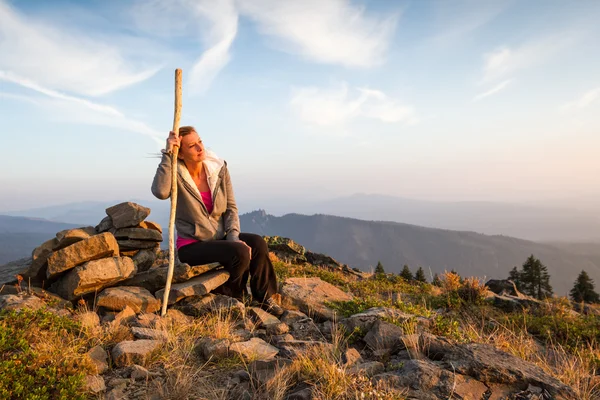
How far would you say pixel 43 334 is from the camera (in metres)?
4.50

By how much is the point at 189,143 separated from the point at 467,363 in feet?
→ 18.2

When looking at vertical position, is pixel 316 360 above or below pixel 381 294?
above

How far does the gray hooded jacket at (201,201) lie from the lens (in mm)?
6426

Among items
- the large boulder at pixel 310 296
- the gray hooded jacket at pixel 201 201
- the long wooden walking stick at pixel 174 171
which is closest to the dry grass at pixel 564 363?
the large boulder at pixel 310 296

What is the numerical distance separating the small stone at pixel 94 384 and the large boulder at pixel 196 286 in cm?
269

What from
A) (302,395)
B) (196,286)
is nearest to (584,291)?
(196,286)

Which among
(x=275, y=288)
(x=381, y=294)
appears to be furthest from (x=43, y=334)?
(x=381, y=294)

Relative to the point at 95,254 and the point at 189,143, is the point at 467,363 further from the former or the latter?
the point at 95,254

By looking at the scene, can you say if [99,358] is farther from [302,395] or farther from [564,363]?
[564,363]

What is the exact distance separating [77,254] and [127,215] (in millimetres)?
2060

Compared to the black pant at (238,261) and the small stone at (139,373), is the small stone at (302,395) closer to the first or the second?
the small stone at (139,373)

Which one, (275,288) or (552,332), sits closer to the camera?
(275,288)

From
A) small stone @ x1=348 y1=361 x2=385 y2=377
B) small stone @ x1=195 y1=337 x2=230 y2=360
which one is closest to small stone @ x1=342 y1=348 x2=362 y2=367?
small stone @ x1=348 y1=361 x2=385 y2=377

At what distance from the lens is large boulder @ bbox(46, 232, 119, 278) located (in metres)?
6.49
